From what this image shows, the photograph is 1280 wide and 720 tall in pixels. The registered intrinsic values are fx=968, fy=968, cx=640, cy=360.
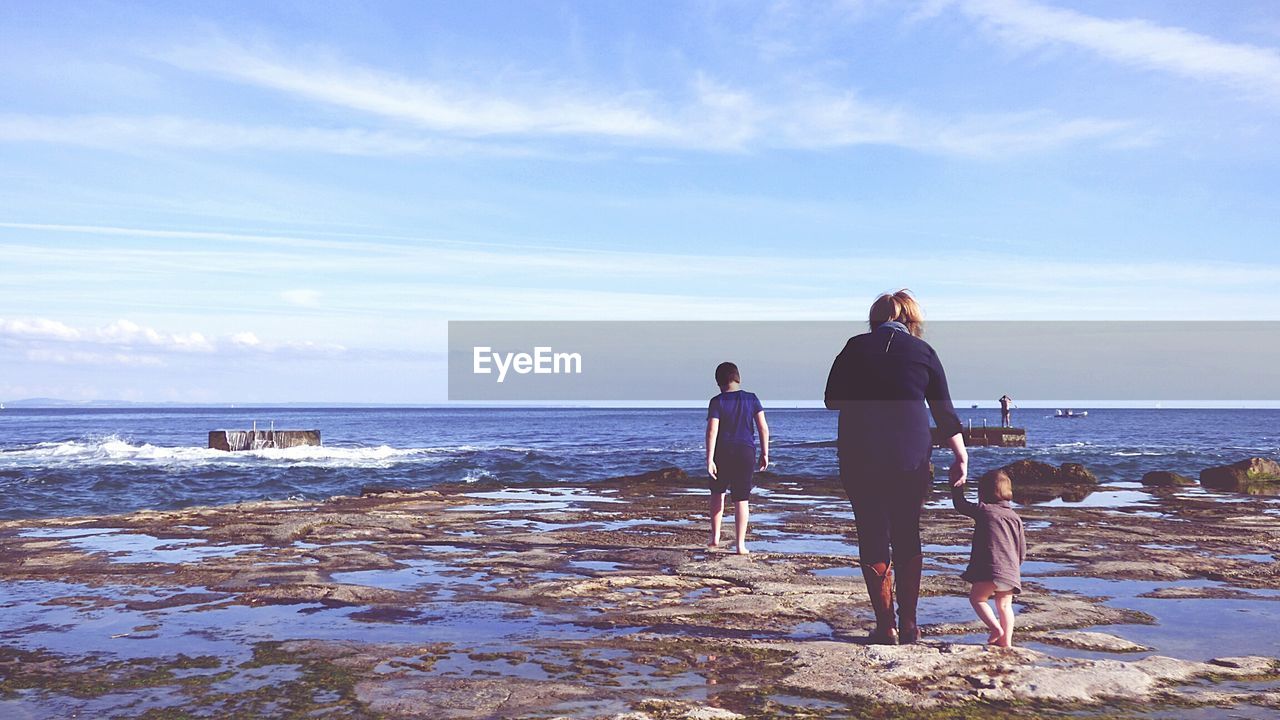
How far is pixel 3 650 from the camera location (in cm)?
605

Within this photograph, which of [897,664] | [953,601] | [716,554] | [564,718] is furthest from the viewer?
[716,554]

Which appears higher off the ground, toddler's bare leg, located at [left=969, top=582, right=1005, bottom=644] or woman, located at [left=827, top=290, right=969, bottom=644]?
woman, located at [left=827, top=290, right=969, bottom=644]

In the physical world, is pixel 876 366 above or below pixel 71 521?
above

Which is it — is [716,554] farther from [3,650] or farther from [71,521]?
[71,521]

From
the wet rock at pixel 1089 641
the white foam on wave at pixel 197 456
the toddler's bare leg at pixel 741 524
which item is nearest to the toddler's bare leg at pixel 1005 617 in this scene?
the wet rock at pixel 1089 641

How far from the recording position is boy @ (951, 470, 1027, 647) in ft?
19.3

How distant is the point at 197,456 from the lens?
40.8 metres

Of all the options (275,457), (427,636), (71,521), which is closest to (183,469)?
(275,457)

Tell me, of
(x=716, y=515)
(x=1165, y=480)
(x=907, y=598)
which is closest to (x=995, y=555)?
(x=907, y=598)

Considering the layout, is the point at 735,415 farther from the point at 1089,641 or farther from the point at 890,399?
the point at 1089,641

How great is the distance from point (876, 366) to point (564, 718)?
9.18 ft

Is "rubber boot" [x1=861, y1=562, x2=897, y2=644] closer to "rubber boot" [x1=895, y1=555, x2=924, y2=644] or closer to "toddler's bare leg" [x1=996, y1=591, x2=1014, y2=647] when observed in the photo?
"rubber boot" [x1=895, y1=555, x2=924, y2=644]

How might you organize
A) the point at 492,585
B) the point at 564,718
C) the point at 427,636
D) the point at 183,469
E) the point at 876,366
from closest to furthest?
the point at 564,718
the point at 876,366
the point at 427,636
the point at 492,585
the point at 183,469

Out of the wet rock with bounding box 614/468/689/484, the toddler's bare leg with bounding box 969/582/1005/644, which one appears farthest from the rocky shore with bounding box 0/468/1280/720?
the wet rock with bounding box 614/468/689/484
